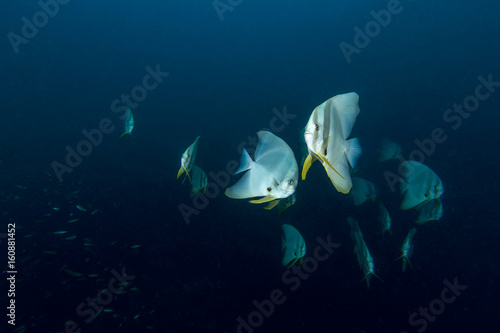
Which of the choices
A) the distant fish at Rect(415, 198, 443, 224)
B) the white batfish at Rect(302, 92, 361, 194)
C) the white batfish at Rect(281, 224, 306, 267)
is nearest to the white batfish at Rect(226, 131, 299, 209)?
the white batfish at Rect(302, 92, 361, 194)

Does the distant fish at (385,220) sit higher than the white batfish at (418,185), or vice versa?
the white batfish at (418,185)

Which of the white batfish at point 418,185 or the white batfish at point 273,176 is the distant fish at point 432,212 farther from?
the white batfish at point 273,176

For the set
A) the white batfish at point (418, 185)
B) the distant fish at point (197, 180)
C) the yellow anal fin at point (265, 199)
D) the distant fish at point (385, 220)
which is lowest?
the distant fish at point (385, 220)

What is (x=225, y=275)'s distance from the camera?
6.29m

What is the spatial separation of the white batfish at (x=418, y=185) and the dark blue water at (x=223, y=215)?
3220 millimetres

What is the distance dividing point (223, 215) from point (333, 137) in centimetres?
699

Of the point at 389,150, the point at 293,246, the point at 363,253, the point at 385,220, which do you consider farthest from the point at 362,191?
the point at 293,246

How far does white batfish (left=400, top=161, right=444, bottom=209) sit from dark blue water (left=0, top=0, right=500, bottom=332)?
3.22 m

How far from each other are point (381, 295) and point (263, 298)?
9.18 feet

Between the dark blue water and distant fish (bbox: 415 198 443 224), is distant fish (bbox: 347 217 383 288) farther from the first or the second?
the dark blue water

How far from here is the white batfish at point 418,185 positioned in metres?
3.73

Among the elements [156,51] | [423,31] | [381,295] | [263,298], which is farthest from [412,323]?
[156,51]

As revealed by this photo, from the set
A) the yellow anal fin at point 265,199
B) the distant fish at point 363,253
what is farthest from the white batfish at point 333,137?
the distant fish at point 363,253

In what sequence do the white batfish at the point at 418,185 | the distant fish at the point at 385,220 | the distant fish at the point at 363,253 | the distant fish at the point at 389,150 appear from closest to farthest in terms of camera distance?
the distant fish at the point at 363,253 < the white batfish at the point at 418,185 < the distant fish at the point at 385,220 < the distant fish at the point at 389,150
